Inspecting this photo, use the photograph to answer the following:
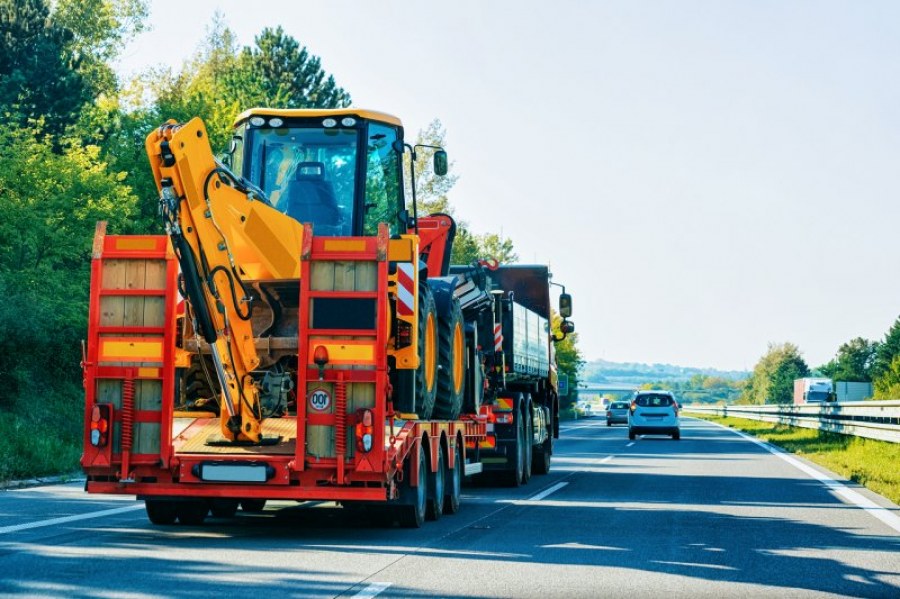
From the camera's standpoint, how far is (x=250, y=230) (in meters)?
11.9

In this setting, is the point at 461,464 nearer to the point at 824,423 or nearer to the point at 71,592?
the point at 71,592

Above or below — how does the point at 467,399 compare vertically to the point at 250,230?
below

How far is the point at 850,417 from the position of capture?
113 ft

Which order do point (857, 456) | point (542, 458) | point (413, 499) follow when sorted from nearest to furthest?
point (413, 499)
point (542, 458)
point (857, 456)

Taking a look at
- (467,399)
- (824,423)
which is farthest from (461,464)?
(824,423)

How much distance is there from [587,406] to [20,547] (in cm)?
11802

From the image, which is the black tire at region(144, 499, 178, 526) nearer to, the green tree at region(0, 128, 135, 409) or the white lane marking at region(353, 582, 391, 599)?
the white lane marking at region(353, 582, 391, 599)

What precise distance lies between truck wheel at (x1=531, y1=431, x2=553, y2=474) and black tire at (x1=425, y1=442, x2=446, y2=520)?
882 centimetres

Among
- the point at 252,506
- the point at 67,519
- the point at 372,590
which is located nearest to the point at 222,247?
the point at 67,519

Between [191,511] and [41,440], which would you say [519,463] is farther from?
[191,511]

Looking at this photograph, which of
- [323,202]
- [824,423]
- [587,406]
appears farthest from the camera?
[587,406]

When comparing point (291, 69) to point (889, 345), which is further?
point (889, 345)

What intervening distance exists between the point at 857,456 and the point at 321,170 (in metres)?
16.1

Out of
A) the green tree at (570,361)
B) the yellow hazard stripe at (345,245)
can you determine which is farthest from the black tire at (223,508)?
the green tree at (570,361)
